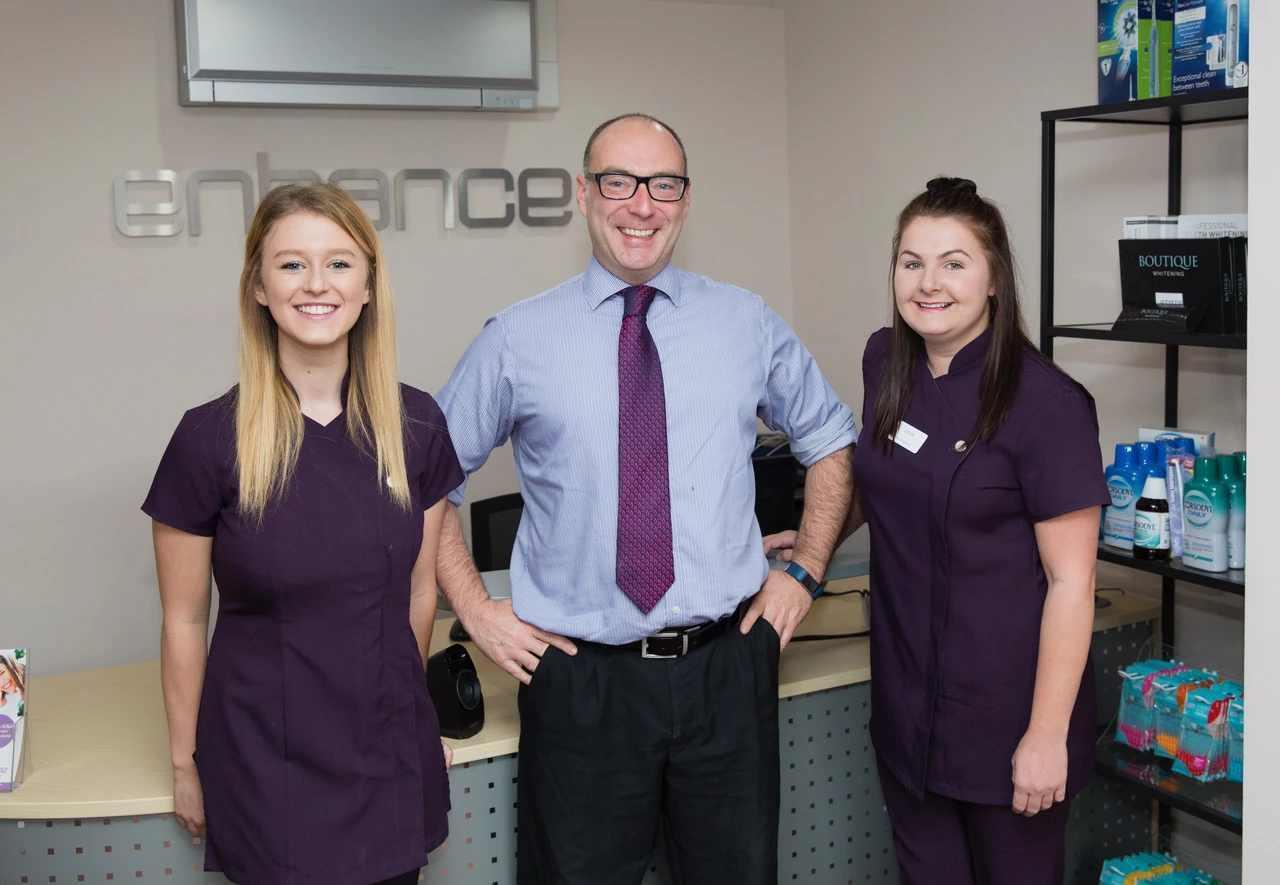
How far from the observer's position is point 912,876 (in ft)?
7.05

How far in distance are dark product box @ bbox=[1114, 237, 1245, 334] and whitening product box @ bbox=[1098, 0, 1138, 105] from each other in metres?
0.38

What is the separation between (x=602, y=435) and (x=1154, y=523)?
1.11 metres

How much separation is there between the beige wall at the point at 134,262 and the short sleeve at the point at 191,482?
212 centimetres

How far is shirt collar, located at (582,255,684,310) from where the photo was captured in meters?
2.12

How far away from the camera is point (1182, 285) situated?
90.2 inches

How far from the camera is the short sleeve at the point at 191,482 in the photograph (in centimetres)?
168

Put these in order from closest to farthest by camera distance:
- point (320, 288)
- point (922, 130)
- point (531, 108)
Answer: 1. point (320, 288)
2. point (922, 130)
3. point (531, 108)

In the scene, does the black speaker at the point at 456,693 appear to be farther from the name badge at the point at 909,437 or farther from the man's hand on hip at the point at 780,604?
the name badge at the point at 909,437

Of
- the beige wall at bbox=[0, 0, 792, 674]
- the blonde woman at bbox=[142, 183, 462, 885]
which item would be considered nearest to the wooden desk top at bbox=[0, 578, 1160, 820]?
the blonde woman at bbox=[142, 183, 462, 885]

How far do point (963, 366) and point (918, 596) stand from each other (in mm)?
402

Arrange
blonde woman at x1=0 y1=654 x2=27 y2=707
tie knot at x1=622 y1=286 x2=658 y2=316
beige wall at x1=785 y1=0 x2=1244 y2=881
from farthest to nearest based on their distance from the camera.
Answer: beige wall at x1=785 y1=0 x2=1244 y2=881 → tie knot at x1=622 y1=286 x2=658 y2=316 → blonde woman at x1=0 y1=654 x2=27 y2=707

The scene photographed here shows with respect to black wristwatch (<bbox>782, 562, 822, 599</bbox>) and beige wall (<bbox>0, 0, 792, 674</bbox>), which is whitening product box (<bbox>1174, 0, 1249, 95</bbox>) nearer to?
black wristwatch (<bbox>782, 562, 822, 599</bbox>)

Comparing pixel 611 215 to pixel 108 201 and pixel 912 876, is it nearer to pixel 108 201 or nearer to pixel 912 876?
pixel 912 876

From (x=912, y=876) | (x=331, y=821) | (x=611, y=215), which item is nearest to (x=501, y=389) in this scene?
(x=611, y=215)
